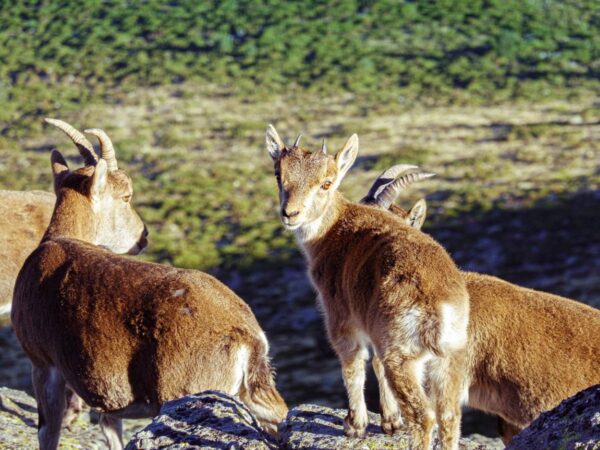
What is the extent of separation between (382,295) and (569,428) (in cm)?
274

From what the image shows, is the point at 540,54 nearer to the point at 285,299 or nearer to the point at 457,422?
the point at 285,299

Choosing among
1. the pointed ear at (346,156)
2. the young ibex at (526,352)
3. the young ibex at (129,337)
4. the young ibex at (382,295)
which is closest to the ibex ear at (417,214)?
the pointed ear at (346,156)

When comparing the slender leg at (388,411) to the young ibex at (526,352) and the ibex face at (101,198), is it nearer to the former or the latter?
the young ibex at (526,352)

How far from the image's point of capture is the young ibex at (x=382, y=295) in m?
7.30

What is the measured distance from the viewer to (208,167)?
3372cm

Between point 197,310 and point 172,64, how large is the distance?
3990cm

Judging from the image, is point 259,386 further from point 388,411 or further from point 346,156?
point 346,156

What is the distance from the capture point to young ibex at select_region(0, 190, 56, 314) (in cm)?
1352

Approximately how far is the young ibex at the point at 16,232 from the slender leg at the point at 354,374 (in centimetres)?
645

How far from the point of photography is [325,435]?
8133 millimetres

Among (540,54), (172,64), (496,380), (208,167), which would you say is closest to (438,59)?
(540,54)

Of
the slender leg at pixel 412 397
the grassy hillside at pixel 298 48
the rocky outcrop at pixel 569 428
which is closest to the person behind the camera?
the rocky outcrop at pixel 569 428

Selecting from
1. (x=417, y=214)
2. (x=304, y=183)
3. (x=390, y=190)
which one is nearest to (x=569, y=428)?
(x=304, y=183)

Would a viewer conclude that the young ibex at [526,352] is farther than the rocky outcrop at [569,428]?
Yes
